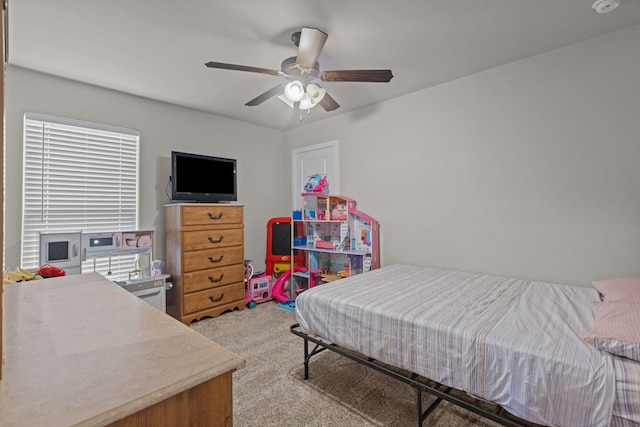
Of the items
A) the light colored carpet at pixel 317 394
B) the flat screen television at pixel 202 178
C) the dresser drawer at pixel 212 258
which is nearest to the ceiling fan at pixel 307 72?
the flat screen television at pixel 202 178

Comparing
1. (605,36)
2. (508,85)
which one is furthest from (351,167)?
(605,36)

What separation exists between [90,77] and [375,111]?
118 inches

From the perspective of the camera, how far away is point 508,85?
2709 millimetres

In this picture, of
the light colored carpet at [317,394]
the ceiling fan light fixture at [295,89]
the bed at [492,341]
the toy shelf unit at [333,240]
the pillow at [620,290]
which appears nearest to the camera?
the bed at [492,341]

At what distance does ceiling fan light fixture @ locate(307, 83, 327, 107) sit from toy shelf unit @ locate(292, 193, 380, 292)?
1.52 metres

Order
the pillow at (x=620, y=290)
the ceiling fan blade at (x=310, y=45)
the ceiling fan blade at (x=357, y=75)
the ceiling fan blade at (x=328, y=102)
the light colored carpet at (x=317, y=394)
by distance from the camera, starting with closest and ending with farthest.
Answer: the pillow at (x=620, y=290) < the light colored carpet at (x=317, y=394) < the ceiling fan blade at (x=310, y=45) < the ceiling fan blade at (x=357, y=75) < the ceiling fan blade at (x=328, y=102)

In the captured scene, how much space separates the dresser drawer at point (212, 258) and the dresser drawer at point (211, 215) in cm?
33

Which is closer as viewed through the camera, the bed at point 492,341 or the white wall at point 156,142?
the bed at point 492,341

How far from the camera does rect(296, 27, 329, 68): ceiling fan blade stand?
1947 mm

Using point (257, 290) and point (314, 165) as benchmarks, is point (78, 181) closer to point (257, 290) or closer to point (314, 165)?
point (257, 290)

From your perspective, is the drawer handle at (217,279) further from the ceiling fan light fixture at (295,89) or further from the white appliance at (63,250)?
the ceiling fan light fixture at (295,89)

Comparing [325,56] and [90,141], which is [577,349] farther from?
[90,141]

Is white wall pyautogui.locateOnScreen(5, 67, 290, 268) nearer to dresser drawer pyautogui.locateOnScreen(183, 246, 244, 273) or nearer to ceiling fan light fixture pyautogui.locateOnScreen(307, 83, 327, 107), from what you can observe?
dresser drawer pyautogui.locateOnScreen(183, 246, 244, 273)

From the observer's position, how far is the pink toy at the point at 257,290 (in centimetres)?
393
